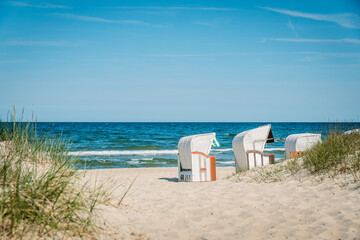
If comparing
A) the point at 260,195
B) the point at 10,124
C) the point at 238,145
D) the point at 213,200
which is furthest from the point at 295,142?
the point at 10,124

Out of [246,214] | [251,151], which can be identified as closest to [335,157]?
[251,151]

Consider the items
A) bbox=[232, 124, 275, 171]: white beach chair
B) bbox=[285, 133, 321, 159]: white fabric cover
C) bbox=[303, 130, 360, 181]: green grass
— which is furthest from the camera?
bbox=[285, 133, 321, 159]: white fabric cover

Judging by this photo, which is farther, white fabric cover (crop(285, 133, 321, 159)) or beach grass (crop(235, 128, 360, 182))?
white fabric cover (crop(285, 133, 321, 159))

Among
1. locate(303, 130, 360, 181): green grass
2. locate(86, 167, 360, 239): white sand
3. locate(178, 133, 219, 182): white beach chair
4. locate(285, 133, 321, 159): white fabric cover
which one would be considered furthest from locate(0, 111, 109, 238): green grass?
locate(285, 133, 321, 159): white fabric cover

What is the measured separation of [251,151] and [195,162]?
169 centimetres

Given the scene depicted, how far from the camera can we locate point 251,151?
871 centimetres

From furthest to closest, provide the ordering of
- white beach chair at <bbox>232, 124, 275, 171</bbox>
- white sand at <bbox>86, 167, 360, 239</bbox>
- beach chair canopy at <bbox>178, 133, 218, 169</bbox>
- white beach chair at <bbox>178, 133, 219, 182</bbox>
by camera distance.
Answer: white beach chair at <bbox>232, 124, 275, 171</bbox>, beach chair canopy at <bbox>178, 133, 218, 169</bbox>, white beach chair at <bbox>178, 133, 219, 182</bbox>, white sand at <bbox>86, 167, 360, 239</bbox>

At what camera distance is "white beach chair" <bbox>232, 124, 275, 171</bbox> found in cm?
870

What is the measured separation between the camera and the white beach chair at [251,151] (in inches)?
342

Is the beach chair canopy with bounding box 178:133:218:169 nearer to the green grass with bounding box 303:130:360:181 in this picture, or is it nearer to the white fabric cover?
the white fabric cover

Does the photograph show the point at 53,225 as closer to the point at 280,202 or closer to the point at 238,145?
the point at 280,202

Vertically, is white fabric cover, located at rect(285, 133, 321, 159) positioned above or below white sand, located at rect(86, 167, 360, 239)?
above

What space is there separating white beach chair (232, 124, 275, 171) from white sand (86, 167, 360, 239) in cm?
259

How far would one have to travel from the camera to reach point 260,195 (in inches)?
217
